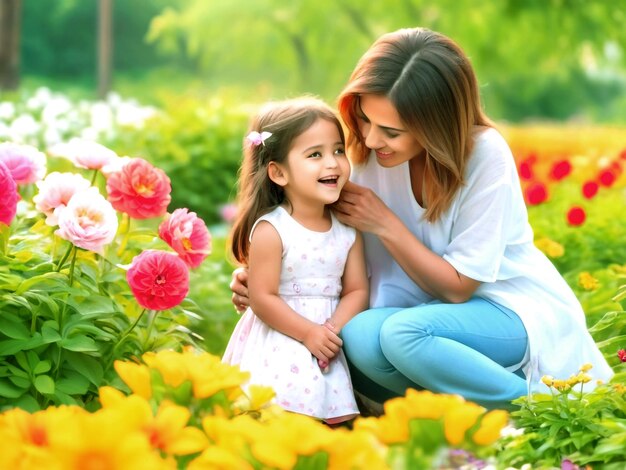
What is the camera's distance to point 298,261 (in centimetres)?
296

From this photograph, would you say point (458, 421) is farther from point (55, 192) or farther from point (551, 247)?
point (551, 247)

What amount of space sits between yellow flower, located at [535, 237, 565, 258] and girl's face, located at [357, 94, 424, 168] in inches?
51.9

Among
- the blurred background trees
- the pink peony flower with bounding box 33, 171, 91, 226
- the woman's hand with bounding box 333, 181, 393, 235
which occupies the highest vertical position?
the pink peony flower with bounding box 33, 171, 91, 226

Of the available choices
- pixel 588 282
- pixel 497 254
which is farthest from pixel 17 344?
pixel 588 282

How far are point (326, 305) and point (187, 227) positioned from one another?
1.81 feet

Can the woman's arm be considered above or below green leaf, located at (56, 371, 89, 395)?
above

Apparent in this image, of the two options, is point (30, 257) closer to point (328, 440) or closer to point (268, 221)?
point (268, 221)

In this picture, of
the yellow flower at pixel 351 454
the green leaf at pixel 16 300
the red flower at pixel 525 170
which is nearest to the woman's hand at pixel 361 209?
the green leaf at pixel 16 300

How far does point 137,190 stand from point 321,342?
660mm

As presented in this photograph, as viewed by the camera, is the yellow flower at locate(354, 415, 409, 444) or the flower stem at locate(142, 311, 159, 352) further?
the flower stem at locate(142, 311, 159, 352)

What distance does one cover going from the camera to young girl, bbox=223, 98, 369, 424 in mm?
2876

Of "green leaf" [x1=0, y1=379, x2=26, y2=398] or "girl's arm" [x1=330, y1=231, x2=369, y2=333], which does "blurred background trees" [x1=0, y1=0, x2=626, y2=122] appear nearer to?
"girl's arm" [x1=330, y1=231, x2=369, y2=333]

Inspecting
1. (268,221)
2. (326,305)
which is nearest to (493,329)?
(326,305)

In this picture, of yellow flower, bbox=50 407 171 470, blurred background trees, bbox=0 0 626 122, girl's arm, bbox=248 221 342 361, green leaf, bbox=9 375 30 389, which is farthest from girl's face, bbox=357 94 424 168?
blurred background trees, bbox=0 0 626 122
